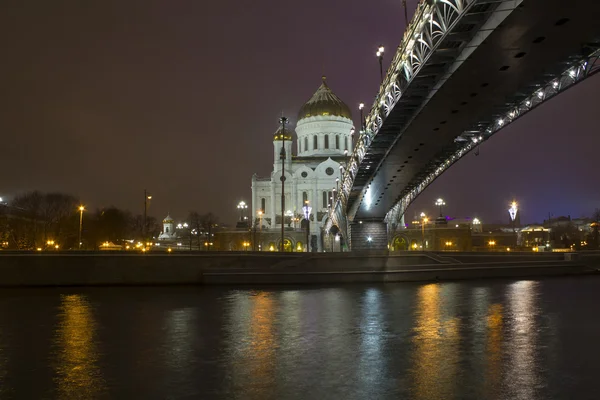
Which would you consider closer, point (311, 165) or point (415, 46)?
point (415, 46)

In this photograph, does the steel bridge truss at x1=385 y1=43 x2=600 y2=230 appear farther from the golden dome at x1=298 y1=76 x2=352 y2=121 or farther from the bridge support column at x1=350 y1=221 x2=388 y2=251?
the golden dome at x1=298 y1=76 x2=352 y2=121

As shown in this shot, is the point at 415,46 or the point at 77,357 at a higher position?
the point at 415,46

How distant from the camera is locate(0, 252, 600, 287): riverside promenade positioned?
28109 mm

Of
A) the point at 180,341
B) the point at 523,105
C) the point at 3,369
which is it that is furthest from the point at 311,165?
the point at 3,369

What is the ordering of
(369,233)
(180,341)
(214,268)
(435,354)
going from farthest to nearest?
(369,233)
(214,268)
(180,341)
(435,354)

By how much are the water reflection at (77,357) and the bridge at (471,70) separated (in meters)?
11.4

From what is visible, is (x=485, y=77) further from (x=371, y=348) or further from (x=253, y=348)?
(x=253, y=348)

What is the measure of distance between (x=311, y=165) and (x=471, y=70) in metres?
86.5

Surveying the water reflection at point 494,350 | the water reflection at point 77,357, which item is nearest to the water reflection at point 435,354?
the water reflection at point 494,350

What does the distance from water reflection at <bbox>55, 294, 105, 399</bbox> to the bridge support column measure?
126 ft

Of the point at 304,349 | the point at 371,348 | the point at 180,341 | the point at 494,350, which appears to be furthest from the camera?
the point at 180,341

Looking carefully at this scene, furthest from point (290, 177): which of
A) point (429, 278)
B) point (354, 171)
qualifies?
point (429, 278)

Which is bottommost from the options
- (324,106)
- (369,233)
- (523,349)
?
(523,349)

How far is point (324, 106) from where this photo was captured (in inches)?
4048
